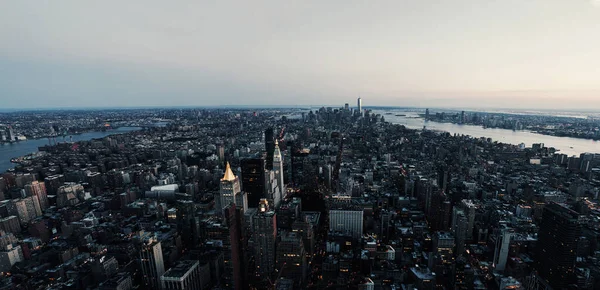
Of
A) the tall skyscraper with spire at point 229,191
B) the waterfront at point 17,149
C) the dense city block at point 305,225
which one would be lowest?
the dense city block at point 305,225

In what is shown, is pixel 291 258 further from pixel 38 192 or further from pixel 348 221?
pixel 38 192

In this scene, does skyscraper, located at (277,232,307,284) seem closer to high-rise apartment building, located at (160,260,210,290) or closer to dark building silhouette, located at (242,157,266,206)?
high-rise apartment building, located at (160,260,210,290)

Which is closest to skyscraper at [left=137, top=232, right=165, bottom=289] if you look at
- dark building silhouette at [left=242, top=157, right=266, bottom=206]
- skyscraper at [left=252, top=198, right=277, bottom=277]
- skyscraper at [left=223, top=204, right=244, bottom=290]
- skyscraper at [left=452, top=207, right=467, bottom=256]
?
skyscraper at [left=223, top=204, right=244, bottom=290]

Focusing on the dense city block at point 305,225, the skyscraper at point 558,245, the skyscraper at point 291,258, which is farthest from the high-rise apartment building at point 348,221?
the skyscraper at point 558,245

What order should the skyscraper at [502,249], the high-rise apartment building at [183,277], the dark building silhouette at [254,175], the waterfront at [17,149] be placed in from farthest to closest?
the waterfront at [17,149], the dark building silhouette at [254,175], the skyscraper at [502,249], the high-rise apartment building at [183,277]

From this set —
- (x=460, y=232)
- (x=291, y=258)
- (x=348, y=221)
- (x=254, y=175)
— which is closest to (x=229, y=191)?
(x=254, y=175)

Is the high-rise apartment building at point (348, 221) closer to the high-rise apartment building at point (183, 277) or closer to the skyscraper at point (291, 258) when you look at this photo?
the skyscraper at point (291, 258)

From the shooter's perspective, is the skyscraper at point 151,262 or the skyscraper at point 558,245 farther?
the skyscraper at point 558,245
